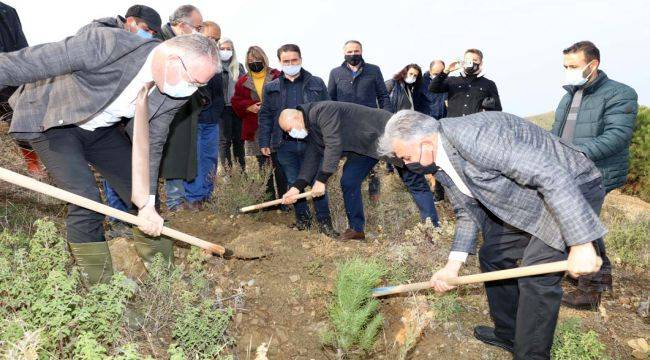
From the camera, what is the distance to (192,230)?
16.4ft

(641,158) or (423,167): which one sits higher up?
(423,167)

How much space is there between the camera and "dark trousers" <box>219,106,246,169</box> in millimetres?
6871

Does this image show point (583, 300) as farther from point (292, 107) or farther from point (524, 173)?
point (292, 107)

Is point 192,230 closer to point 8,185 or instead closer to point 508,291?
point 8,185

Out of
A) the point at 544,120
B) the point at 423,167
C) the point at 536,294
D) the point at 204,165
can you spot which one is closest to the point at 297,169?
the point at 204,165

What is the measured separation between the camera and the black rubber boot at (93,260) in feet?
10.3

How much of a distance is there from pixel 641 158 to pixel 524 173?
9554 mm

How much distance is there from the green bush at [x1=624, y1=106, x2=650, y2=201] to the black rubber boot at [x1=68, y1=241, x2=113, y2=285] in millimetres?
10464

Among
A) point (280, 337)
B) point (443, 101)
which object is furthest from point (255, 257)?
point (443, 101)

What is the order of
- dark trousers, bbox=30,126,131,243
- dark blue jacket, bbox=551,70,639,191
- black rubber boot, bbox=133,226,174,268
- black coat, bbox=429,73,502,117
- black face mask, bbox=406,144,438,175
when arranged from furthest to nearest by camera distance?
black coat, bbox=429,73,502,117 < dark blue jacket, bbox=551,70,639,191 < black rubber boot, bbox=133,226,174,268 < dark trousers, bbox=30,126,131,243 < black face mask, bbox=406,144,438,175

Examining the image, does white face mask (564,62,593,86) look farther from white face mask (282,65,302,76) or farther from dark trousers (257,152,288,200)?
dark trousers (257,152,288,200)

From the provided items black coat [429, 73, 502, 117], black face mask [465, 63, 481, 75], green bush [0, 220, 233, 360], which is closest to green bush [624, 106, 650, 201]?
black coat [429, 73, 502, 117]

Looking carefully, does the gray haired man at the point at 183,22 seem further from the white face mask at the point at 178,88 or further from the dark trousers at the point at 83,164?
the white face mask at the point at 178,88

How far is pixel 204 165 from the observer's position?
19.2 ft
